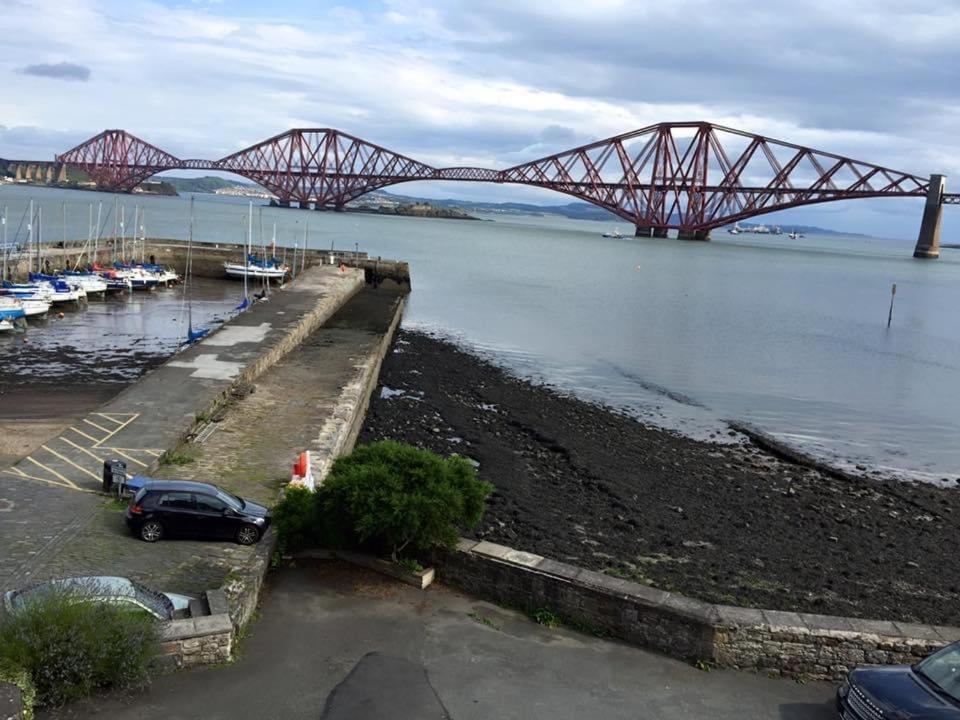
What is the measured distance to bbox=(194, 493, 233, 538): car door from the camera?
1180 cm

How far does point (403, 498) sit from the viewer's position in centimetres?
1055

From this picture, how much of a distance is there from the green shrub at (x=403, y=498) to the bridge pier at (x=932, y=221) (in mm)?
145654

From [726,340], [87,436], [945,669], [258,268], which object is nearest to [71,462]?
[87,436]

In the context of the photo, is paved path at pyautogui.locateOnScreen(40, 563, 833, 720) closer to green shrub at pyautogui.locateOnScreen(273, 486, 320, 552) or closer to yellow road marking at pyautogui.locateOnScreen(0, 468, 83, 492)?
green shrub at pyautogui.locateOnScreen(273, 486, 320, 552)

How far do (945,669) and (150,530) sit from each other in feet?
30.4

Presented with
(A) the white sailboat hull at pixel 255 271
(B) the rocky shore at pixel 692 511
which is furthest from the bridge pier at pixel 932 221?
(B) the rocky shore at pixel 692 511

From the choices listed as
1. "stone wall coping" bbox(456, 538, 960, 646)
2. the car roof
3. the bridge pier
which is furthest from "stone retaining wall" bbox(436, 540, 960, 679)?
the bridge pier

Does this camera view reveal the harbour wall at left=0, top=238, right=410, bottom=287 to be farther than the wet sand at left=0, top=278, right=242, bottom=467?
Yes

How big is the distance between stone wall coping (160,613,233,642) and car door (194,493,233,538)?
3169 millimetres

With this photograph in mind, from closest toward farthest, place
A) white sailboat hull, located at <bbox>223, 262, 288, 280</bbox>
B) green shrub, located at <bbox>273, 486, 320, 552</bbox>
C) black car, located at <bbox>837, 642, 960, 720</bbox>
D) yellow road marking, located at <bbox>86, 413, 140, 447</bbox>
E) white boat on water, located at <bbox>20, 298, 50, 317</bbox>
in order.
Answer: black car, located at <bbox>837, 642, 960, 720</bbox> → green shrub, located at <bbox>273, 486, 320, 552</bbox> → yellow road marking, located at <bbox>86, 413, 140, 447</bbox> → white boat on water, located at <bbox>20, 298, 50, 317</bbox> → white sailboat hull, located at <bbox>223, 262, 288, 280</bbox>

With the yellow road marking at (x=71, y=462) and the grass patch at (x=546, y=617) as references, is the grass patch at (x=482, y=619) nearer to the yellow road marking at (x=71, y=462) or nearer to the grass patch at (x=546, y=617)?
the grass patch at (x=546, y=617)

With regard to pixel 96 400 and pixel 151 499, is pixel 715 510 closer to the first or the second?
pixel 151 499

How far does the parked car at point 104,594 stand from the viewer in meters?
8.10

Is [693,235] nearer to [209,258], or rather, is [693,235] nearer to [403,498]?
[209,258]
